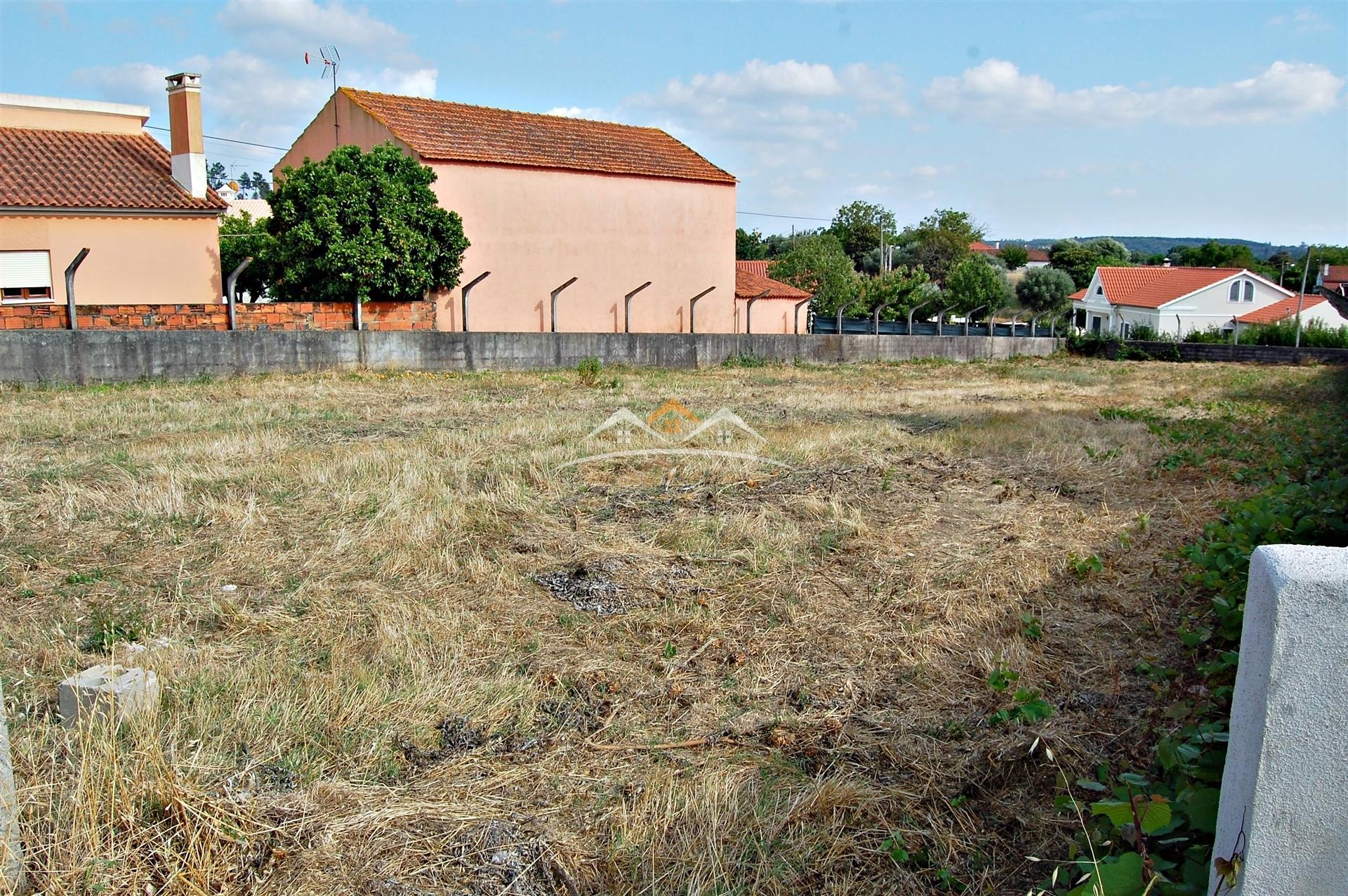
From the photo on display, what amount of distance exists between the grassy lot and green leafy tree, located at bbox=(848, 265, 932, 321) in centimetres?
3507

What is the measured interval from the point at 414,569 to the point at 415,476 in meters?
2.50

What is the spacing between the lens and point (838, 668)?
477 cm

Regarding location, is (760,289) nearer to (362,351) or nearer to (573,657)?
(362,351)

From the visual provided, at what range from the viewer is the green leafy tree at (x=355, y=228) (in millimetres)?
20938

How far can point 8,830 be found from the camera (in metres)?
2.82

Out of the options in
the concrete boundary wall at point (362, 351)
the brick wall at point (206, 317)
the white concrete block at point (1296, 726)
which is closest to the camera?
the white concrete block at point (1296, 726)

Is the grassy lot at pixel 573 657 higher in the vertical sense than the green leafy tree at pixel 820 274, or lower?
lower

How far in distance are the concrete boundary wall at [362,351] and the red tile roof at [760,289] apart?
5.77 meters

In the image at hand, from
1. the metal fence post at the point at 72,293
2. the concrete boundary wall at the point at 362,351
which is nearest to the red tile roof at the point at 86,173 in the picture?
the metal fence post at the point at 72,293

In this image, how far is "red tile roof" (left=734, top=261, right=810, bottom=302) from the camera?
33500 millimetres

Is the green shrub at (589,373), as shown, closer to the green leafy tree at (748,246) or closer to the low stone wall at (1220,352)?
the low stone wall at (1220,352)

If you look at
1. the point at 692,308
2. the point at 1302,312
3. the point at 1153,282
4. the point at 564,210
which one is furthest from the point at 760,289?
the point at 1302,312

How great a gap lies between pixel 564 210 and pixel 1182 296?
4206 centimetres

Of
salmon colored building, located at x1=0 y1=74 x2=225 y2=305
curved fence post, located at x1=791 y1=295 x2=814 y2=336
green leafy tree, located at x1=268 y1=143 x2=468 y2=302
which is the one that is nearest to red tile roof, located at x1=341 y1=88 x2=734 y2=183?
green leafy tree, located at x1=268 y1=143 x2=468 y2=302
